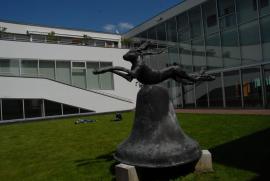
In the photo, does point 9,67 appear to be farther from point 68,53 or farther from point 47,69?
point 68,53

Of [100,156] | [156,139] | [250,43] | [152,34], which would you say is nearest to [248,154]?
[156,139]

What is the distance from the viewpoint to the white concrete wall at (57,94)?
19500 mm

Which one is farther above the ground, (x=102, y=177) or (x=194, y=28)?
(x=194, y=28)

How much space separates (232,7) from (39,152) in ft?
55.0

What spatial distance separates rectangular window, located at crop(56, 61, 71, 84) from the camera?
2342cm

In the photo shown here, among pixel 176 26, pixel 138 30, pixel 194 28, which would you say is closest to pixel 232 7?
pixel 194 28

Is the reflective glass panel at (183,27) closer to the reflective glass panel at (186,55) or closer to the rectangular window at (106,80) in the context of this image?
the reflective glass panel at (186,55)

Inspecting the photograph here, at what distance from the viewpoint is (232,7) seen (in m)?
19.8

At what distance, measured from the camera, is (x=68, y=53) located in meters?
23.5

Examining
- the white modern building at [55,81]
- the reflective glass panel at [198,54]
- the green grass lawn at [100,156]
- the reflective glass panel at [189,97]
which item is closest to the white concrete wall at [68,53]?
the white modern building at [55,81]

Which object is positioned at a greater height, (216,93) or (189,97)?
(216,93)

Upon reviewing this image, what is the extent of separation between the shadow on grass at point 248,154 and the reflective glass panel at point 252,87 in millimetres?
10255

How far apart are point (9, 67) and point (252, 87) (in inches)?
683

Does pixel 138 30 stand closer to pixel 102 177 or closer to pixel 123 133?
pixel 123 133
